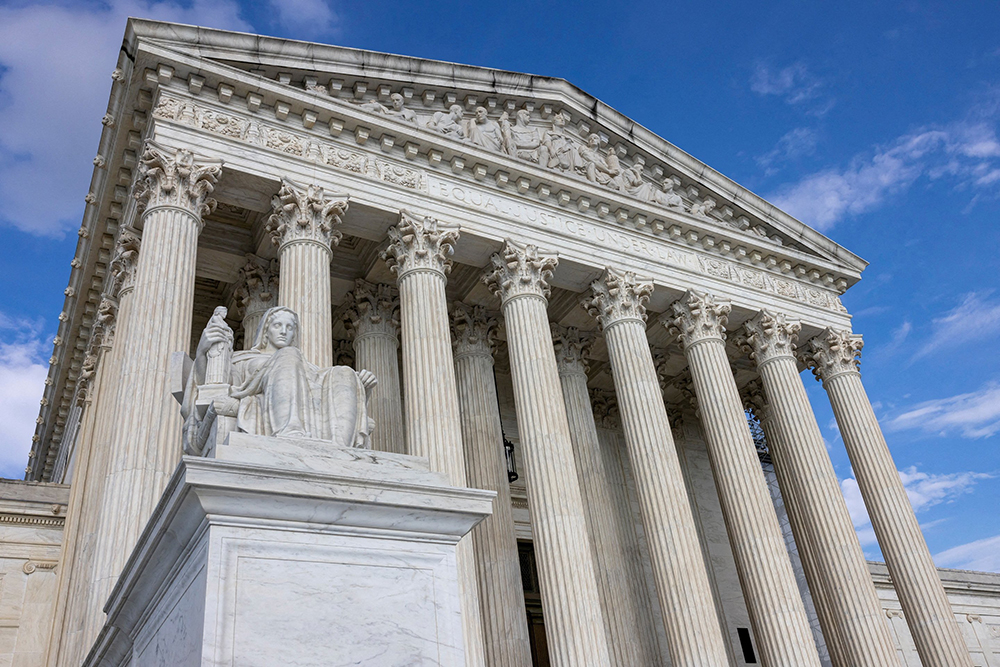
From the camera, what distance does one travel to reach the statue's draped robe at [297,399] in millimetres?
6355

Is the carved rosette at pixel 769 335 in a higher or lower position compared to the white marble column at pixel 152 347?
higher

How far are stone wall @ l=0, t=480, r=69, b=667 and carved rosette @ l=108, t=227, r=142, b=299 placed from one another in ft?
18.9

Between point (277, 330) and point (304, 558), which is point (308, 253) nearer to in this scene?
point (277, 330)

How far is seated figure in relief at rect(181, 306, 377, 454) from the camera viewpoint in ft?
20.8

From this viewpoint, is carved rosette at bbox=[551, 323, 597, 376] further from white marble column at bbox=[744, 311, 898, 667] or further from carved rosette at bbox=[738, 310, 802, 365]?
white marble column at bbox=[744, 311, 898, 667]

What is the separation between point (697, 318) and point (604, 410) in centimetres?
608

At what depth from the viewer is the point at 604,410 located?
90.5 feet

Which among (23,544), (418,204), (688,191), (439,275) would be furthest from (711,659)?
(23,544)

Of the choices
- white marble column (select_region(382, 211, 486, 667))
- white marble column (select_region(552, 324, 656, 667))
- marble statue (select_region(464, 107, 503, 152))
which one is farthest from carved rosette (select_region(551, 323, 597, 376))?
white marble column (select_region(382, 211, 486, 667))

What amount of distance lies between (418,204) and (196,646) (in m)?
15.2

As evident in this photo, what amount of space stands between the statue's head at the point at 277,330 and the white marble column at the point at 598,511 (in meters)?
14.1

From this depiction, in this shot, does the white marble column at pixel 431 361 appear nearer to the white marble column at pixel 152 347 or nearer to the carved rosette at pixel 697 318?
the white marble column at pixel 152 347

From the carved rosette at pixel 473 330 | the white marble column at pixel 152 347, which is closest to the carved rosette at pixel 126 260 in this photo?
Answer: the white marble column at pixel 152 347

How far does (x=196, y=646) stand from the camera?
4.75 meters
